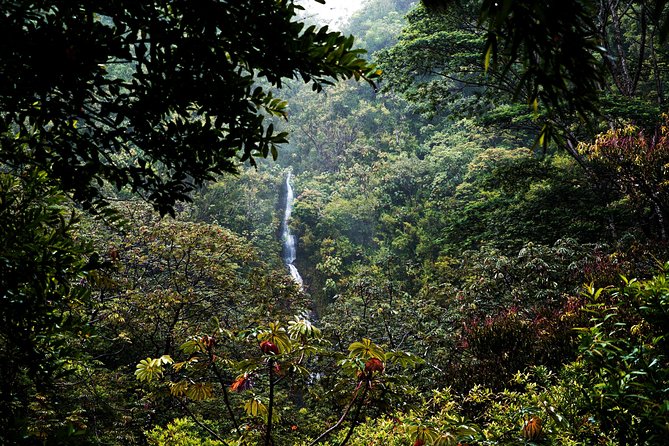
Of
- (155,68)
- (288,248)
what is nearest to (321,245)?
(288,248)

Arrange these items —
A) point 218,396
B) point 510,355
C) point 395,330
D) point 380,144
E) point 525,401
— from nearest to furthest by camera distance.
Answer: point 525,401 < point 510,355 < point 218,396 < point 395,330 < point 380,144

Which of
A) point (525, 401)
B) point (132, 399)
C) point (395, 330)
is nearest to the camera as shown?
point (525, 401)

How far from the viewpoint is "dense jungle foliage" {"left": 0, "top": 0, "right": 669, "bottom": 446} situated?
141 centimetres

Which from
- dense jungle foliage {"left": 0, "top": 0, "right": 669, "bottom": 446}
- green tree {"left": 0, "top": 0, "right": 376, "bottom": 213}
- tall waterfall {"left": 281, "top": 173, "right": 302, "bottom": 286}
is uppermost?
green tree {"left": 0, "top": 0, "right": 376, "bottom": 213}

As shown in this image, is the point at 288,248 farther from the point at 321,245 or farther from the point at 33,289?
the point at 33,289

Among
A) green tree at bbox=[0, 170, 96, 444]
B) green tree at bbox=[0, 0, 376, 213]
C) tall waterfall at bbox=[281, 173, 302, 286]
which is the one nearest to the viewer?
green tree at bbox=[0, 0, 376, 213]

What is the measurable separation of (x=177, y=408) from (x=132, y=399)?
0.73 m

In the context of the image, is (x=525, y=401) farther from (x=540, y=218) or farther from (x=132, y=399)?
(x=540, y=218)

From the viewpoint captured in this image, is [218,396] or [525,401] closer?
[525,401]

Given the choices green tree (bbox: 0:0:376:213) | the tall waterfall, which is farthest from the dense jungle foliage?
the tall waterfall

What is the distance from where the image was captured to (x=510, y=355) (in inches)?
173

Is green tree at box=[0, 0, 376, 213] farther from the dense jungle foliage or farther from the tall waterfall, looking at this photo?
the tall waterfall

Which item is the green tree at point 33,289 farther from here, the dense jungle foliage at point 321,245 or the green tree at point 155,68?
the green tree at point 155,68

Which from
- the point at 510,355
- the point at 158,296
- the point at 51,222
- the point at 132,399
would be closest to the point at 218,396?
the point at 132,399
